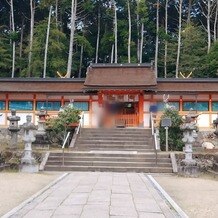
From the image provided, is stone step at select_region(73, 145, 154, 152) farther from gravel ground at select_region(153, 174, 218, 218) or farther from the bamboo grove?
the bamboo grove

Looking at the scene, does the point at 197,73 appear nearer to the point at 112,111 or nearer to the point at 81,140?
the point at 112,111

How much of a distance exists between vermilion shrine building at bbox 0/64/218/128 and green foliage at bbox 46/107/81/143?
4620mm

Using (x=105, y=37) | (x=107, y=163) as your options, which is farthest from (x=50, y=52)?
(x=107, y=163)

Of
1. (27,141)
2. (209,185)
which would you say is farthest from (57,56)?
(209,185)

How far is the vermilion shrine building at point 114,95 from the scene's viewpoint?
2569 cm

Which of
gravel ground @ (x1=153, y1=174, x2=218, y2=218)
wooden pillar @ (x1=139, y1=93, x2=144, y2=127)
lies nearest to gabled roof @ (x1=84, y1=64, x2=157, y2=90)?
wooden pillar @ (x1=139, y1=93, x2=144, y2=127)

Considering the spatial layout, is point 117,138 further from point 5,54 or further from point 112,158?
point 5,54

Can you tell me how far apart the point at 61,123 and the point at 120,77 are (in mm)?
8195

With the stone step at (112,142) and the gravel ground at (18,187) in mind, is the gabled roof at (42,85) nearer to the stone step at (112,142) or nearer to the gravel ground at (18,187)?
the stone step at (112,142)

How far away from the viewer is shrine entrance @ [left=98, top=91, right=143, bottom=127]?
2570cm

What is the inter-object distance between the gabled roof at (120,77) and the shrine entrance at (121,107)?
2.53ft

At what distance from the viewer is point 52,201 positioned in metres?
8.02

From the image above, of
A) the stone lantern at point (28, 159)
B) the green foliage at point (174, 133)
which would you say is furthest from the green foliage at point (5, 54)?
the stone lantern at point (28, 159)

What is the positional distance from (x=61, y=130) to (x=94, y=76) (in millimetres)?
7892
